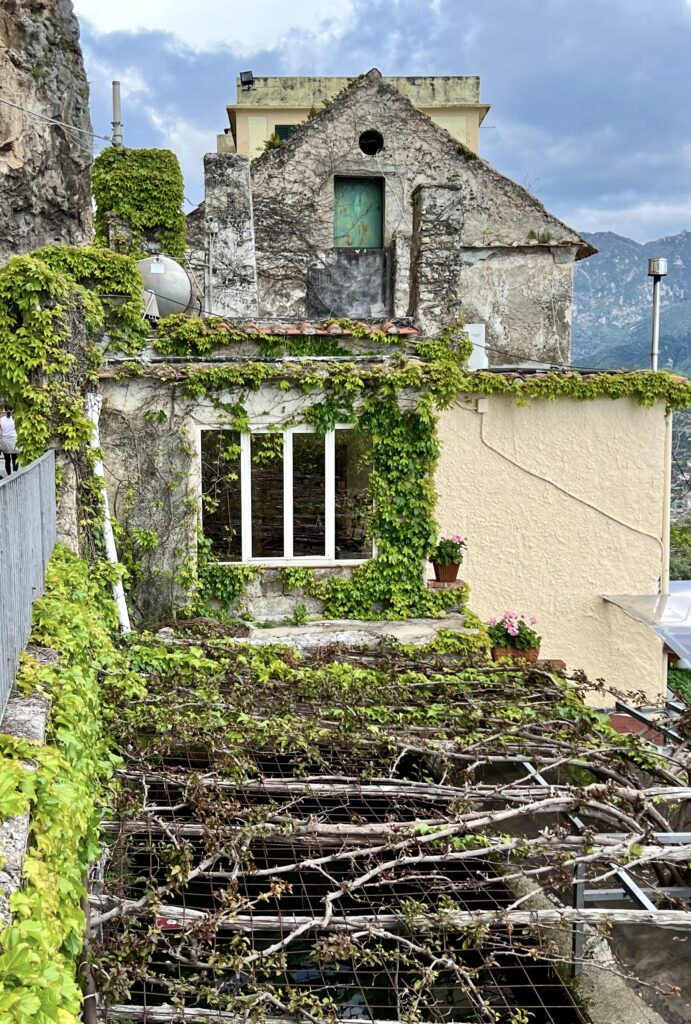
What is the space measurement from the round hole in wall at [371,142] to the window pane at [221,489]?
11.2 metres

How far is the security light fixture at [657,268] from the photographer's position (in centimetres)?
1435

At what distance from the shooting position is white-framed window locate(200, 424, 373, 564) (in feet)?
38.5

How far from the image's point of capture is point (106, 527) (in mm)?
10594

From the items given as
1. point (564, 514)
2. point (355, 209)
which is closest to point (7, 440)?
point (564, 514)

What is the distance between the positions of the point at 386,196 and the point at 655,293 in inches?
316

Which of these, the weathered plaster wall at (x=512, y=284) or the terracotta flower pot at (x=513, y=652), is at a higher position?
the weathered plaster wall at (x=512, y=284)

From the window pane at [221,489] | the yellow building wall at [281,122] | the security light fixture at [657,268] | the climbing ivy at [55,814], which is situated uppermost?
the yellow building wall at [281,122]

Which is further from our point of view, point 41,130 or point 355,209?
point 41,130

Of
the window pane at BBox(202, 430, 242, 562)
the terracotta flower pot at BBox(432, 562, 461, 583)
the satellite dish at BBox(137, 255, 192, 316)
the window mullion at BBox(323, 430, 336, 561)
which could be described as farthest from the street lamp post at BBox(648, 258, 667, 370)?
the satellite dish at BBox(137, 255, 192, 316)

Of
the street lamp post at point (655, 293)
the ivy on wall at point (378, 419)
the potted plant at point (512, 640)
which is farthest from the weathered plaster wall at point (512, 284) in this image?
the potted plant at point (512, 640)

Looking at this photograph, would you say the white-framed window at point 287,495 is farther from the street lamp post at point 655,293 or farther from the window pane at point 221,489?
the street lamp post at point 655,293

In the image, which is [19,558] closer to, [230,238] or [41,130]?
[230,238]

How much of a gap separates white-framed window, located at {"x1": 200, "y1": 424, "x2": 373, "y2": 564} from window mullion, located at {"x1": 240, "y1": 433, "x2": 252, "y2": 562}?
0.5 inches

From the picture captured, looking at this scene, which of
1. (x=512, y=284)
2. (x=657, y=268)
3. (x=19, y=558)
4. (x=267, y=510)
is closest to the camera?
(x=19, y=558)
